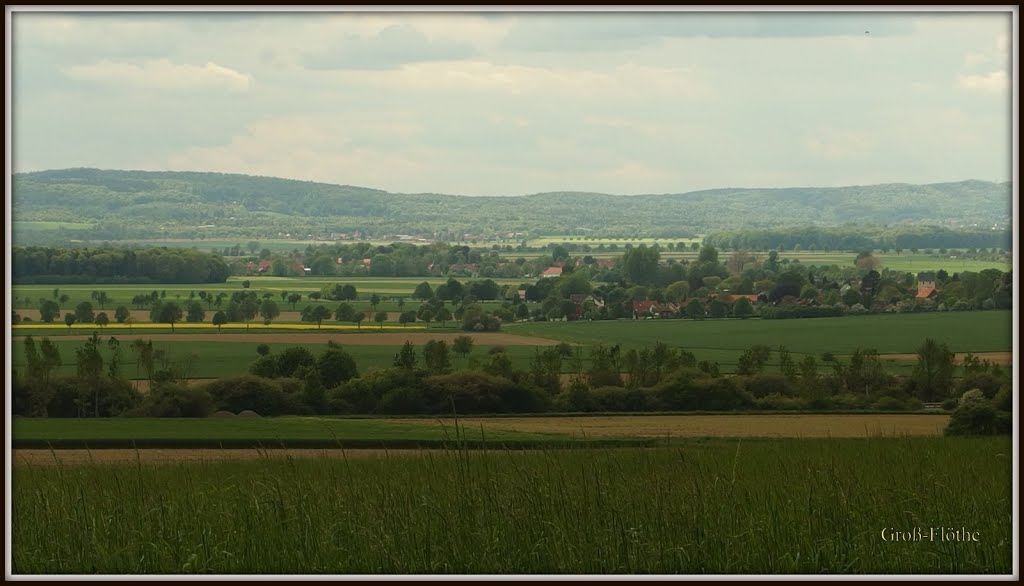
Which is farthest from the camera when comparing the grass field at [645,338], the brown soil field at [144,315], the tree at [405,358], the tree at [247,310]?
the tree at [247,310]

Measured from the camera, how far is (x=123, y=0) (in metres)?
6.90

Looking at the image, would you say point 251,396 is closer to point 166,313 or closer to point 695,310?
point 166,313

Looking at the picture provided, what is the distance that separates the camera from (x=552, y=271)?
2349 inches

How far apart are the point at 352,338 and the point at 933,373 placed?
22208mm

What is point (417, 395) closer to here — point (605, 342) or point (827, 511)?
point (605, 342)

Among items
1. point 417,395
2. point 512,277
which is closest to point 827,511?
point 417,395

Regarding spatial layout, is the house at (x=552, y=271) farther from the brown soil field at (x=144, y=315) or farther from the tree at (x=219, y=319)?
the tree at (x=219, y=319)

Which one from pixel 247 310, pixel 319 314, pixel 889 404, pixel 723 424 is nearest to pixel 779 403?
pixel 889 404

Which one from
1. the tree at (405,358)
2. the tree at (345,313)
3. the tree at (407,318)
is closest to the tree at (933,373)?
the tree at (405,358)

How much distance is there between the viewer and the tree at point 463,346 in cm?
4419

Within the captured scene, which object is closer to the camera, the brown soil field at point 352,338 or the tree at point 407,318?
the brown soil field at point 352,338

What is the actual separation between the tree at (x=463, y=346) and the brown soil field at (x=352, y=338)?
0.74 metres

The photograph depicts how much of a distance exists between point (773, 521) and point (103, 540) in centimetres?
441

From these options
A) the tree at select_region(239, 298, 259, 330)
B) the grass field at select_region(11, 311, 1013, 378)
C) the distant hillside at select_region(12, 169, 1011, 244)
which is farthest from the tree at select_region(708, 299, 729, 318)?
the tree at select_region(239, 298, 259, 330)
